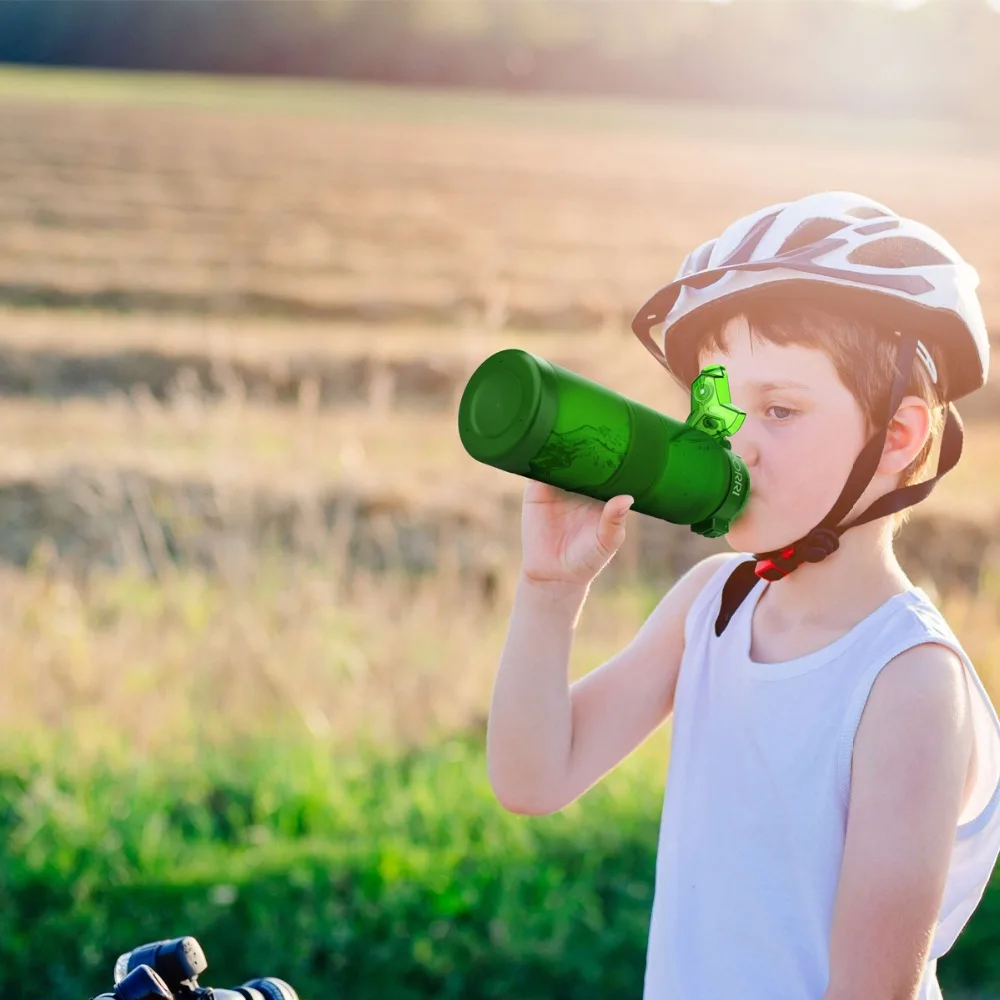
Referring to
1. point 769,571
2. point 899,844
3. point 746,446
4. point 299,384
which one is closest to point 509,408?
point 746,446

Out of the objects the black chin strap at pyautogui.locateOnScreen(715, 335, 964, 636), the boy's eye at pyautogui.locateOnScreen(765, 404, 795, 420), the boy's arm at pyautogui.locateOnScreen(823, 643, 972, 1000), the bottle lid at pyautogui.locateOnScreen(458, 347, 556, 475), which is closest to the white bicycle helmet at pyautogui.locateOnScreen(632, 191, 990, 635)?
the black chin strap at pyautogui.locateOnScreen(715, 335, 964, 636)

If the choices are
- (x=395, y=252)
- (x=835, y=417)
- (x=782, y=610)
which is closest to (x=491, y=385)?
(x=835, y=417)

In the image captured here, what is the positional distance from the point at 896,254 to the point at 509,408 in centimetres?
64

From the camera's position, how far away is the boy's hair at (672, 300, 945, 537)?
1.58 meters

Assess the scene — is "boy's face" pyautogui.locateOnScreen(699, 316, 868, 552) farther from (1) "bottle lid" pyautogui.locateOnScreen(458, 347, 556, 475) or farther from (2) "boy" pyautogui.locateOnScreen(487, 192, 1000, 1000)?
(1) "bottle lid" pyautogui.locateOnScreen(458, 347, 556, 475)

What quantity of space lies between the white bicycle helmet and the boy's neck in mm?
37

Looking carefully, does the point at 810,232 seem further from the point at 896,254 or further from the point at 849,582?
the point at 849,582

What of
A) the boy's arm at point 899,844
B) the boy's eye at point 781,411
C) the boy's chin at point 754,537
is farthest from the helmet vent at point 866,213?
the boy's arm at point 899,844

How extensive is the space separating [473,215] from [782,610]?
24284 millimetres

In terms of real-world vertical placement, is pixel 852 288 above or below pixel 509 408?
above

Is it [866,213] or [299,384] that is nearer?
[866,213]

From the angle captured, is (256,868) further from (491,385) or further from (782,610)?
(491,385)

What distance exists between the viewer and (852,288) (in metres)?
1.59

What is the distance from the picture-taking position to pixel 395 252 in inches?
832
